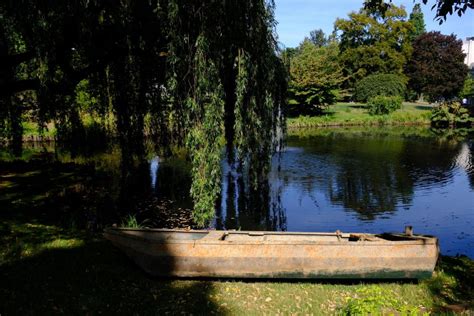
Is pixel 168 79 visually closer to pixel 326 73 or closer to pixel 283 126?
pixel 283 126

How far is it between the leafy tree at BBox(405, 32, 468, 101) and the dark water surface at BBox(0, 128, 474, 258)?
36412 mm

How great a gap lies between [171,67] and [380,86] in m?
51.7

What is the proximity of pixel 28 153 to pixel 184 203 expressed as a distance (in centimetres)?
1136

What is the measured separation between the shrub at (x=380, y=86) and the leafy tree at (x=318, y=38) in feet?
269

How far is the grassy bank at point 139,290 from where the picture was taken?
6.61 meters

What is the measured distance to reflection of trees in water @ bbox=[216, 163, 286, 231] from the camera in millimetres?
14070

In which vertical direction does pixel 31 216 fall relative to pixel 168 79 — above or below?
below

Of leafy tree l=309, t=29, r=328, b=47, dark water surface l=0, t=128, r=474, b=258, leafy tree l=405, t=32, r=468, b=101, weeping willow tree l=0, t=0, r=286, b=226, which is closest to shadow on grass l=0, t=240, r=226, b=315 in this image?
weeping willow tree l=0, t=0, r=286, b=226

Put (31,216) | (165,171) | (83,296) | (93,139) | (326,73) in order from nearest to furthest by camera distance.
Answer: (83,296)
(31,216)
(93,139)
(165,171)
(326,73)

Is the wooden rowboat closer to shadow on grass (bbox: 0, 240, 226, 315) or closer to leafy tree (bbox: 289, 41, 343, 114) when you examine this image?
shadow on grass (bbox: 0, 240, 226, 315)

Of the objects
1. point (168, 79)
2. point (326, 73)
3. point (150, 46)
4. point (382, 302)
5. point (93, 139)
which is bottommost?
point (382, 302)

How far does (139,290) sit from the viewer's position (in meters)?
7.29

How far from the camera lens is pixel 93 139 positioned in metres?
19.0

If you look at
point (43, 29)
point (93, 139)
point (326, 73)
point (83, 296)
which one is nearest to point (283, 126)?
point (43, 29)
